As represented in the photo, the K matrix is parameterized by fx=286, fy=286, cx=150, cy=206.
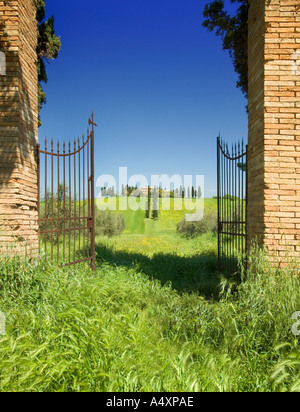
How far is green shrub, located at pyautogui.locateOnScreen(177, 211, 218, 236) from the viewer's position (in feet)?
61.7

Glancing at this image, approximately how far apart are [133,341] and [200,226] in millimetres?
16758

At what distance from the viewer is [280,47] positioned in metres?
4.26

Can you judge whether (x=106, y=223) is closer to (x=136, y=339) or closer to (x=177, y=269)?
(x=177, y=269)

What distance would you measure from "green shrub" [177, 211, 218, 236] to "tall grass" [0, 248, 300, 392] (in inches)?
577

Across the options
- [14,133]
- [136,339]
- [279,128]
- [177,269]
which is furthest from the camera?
[177,269]

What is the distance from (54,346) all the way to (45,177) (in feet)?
10.9

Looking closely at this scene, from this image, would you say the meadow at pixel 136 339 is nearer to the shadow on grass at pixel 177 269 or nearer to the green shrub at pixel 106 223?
the shadow on grass at pixel 177 269

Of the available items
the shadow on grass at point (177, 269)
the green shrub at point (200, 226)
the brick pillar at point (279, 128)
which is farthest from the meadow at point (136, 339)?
the green shrub at point (200, 226)

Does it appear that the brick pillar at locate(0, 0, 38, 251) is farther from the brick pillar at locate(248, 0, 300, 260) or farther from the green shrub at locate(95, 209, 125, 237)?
the green shrub at locate(95, 209, 125, 237)

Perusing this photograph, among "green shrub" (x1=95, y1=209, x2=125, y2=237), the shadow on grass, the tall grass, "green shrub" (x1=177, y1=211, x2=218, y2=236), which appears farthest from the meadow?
"green shrub" (x1=177, y1=211, x2=218, y2=236)

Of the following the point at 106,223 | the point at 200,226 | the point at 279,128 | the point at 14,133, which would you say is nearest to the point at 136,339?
the point at 279,128

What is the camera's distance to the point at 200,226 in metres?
19.1

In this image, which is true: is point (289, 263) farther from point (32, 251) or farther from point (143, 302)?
point (32, 251)
